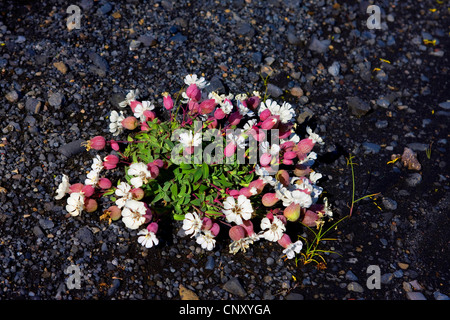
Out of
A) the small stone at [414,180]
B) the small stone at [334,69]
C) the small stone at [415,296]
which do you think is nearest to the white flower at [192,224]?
the small stone at [415,296]

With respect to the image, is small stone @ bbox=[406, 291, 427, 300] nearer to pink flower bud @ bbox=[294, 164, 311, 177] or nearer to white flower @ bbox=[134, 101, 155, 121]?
pink flower bud @ bbox=[294, 164, 311, 177]

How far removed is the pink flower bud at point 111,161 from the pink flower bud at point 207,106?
25.2 inches

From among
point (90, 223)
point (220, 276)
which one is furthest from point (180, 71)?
point (220, 276)

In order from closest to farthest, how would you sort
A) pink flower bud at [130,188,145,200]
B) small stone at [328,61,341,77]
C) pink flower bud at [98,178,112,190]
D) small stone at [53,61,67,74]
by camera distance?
pink flower bud at [130,188,145,200] < pink flower bud at [98,178,112,190] < small stone at [53,61,67,74] < small stone at [328,61,341,77]

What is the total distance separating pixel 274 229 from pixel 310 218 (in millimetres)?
276

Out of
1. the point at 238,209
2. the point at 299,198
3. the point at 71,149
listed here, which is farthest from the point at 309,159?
the point at 71,149

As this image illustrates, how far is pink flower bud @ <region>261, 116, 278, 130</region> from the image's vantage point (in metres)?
2.82

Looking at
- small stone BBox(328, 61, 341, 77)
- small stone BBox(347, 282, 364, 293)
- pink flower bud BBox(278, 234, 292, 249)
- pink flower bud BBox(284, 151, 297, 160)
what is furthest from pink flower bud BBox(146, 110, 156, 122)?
small stone BBox(328, 61, 341, 77)

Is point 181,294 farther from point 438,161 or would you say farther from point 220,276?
point 438,161

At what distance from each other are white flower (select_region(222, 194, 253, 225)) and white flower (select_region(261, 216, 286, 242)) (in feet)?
0.51

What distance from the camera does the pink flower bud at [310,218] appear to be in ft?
9.21

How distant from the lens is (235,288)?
2.67 metres

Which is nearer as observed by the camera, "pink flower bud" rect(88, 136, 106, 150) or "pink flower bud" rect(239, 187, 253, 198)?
"pink flower bud" rect(239, 187, 253, 198)

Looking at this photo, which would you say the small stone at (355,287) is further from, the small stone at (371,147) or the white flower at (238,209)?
the small stone at (371,147)
